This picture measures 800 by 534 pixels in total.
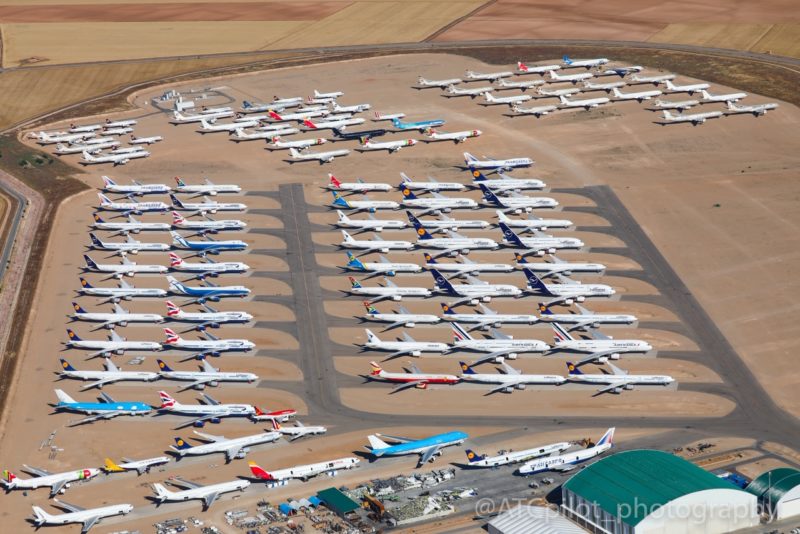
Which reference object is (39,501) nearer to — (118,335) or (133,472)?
(133,472)

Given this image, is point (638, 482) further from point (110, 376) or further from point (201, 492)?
point (110, 376)

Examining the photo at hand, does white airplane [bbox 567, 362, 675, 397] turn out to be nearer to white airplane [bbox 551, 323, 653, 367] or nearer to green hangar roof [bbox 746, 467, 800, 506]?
white airplane [bbox 551, 323, 653, 367]

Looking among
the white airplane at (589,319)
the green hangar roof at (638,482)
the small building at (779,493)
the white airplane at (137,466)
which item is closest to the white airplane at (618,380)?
the white airplane at (589,319)

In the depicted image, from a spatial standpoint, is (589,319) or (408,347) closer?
(408,347)

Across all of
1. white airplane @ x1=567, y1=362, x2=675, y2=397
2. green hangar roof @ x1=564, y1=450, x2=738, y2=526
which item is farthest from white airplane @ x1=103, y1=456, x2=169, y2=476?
white airplane @ x1=567, y1=362, x2=675, y2=397

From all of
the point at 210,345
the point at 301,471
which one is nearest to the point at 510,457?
the point at 301,471

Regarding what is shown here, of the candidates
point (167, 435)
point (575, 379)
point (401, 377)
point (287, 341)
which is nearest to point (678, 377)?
point (575, 379)
